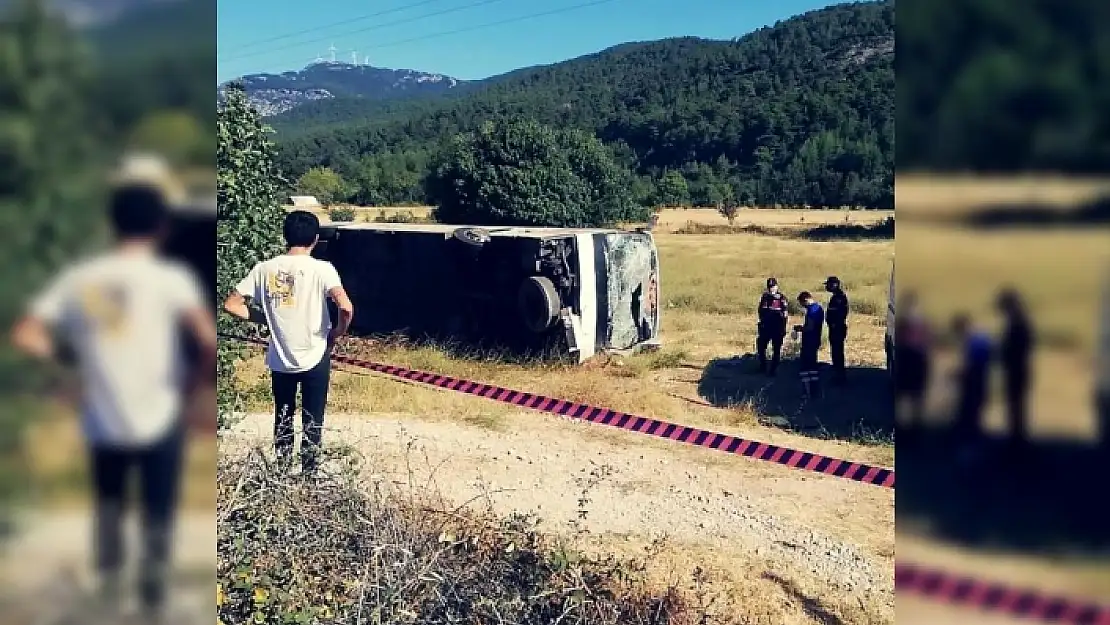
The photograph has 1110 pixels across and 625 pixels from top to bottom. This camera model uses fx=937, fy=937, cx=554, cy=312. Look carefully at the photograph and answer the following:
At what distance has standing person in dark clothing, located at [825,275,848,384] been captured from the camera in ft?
28.0

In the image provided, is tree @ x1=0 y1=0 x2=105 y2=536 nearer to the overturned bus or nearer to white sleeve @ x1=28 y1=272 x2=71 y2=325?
white sleeve @ x1=28 y1=272 x2=71 y2=325

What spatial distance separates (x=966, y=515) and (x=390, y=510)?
2941 millimetres

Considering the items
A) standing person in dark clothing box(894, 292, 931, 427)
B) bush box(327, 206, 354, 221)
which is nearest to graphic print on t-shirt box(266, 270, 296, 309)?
standing person in dark clothing box(894, 292, 931, 427)

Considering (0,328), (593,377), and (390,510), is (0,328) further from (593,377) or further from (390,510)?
(593,377)

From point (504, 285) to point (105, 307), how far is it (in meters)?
8.47

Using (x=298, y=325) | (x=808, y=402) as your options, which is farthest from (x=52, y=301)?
(x=808, y=402)

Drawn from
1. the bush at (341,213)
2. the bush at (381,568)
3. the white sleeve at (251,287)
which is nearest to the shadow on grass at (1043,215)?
the bush at (381,568)

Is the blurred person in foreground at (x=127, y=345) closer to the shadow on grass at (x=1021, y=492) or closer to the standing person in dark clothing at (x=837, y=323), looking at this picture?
the shadow on grass at (x=1021, y=492)

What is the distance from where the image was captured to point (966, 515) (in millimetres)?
1252

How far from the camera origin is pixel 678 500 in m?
5.96

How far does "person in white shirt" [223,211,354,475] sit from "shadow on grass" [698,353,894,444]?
474 centimetres

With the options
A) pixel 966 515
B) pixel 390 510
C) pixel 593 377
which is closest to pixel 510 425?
pixel 593 377

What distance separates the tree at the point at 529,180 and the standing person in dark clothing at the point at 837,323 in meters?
10.7

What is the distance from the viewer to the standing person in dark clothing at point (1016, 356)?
1.14m
